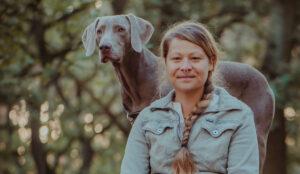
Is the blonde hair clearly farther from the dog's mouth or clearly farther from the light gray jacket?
the dog's mouth

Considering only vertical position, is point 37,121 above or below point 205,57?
below

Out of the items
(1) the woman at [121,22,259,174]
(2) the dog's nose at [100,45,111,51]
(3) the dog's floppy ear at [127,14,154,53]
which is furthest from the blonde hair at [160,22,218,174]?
(3) the dog's floppy ear at [127,14,154,53]

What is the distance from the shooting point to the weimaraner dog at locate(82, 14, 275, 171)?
17.4 feet

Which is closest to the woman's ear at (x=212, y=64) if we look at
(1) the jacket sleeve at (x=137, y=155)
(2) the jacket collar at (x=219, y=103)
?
(2) the jacket collar at (x=219, y=103)

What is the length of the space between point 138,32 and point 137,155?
1.97 metres

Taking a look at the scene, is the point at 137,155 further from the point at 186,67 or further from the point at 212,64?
the point at 212,64

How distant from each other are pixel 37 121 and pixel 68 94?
109 inches

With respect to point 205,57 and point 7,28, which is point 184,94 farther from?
point 7,28

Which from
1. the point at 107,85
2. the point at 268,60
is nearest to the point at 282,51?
the point at 268,60

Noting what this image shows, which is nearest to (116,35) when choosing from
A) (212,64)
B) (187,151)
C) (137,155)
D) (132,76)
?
(132,76)

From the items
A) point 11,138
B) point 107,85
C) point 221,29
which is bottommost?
point 11,138

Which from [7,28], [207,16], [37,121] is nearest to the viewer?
[7,28]

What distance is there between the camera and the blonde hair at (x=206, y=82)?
11.1ft

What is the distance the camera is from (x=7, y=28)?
10.1 meters
